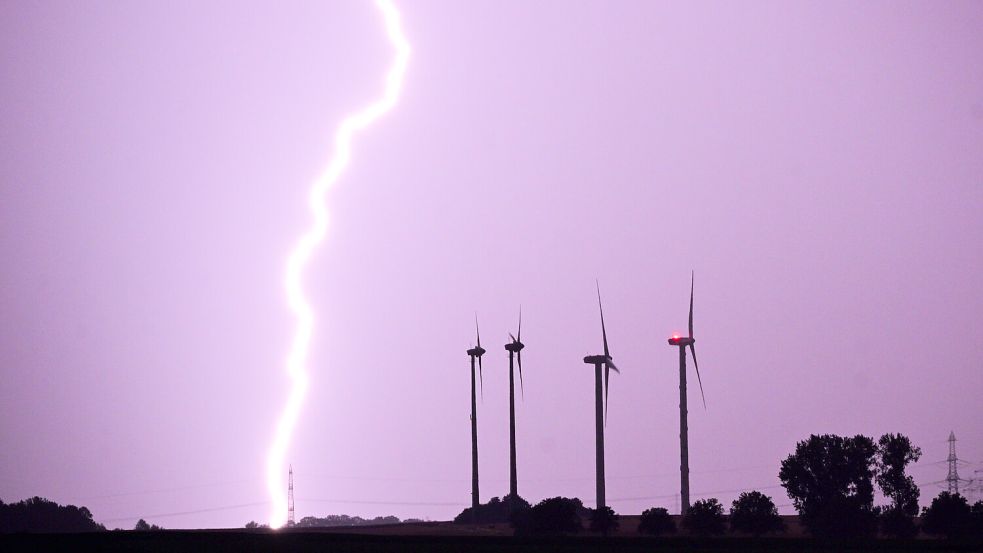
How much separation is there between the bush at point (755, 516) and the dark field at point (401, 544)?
14.0 metres

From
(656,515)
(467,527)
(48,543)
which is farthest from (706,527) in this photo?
(48,543)

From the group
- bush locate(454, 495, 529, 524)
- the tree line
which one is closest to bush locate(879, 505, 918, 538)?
the tree line

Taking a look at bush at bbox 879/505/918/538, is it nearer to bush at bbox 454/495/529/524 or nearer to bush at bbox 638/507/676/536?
bush at bbox 638/507/676/536

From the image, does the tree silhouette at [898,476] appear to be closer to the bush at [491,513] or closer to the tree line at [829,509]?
the tree line at [829,509]

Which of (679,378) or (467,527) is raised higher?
(679,378)

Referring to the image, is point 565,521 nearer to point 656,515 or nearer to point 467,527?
point 656,515

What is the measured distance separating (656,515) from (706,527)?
222 inches

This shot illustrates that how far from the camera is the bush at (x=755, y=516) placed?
11344 cm

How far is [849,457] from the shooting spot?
124750mm

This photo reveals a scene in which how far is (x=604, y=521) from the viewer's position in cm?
11944

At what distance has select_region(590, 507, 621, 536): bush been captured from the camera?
119 meters

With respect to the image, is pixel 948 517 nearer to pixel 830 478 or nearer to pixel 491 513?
pixel 830 478

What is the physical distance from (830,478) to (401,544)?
47913 millimetres

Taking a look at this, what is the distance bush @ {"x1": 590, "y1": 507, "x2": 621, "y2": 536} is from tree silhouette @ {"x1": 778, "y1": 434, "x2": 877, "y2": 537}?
1580 centimetres
